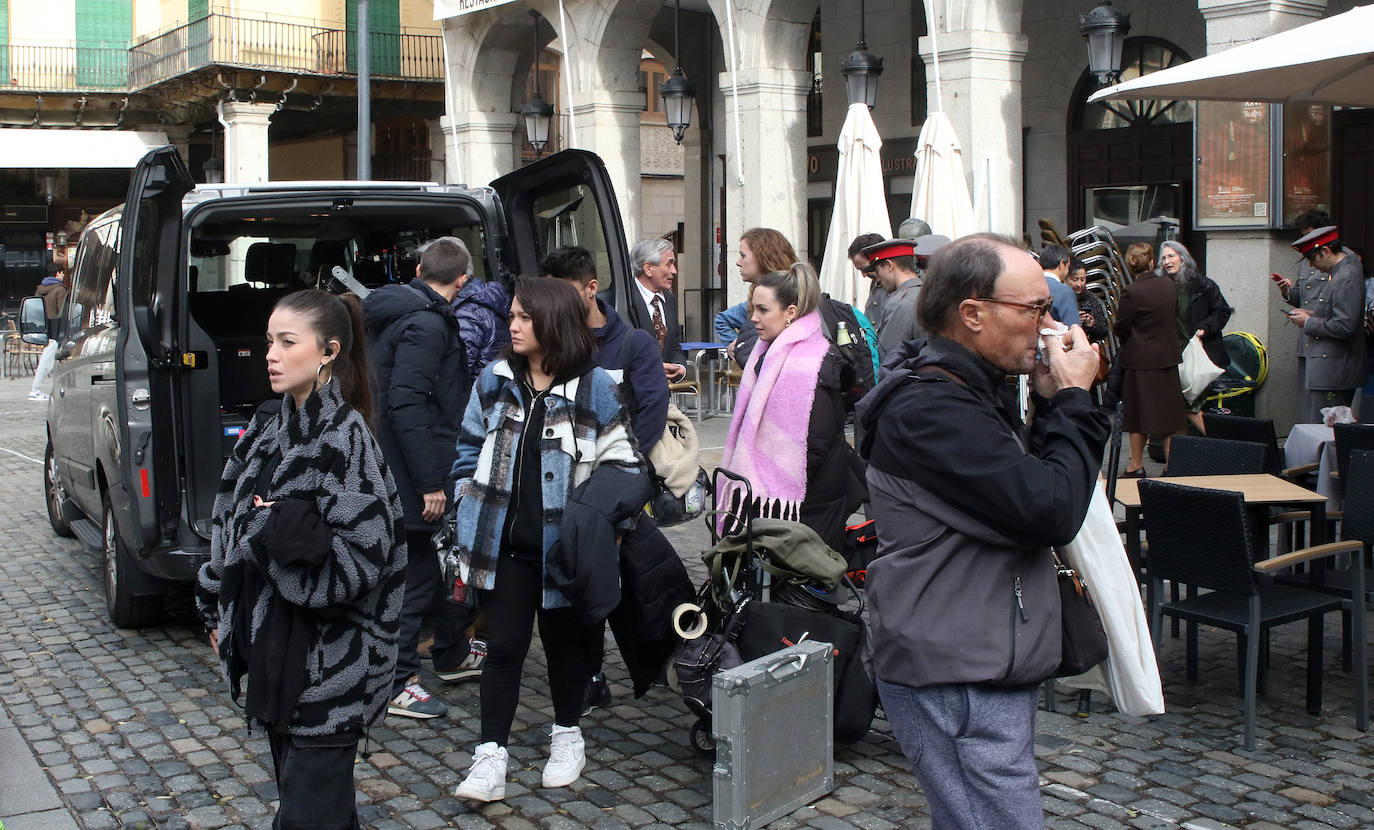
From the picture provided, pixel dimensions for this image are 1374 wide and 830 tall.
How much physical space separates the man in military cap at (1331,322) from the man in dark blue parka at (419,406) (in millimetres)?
6185

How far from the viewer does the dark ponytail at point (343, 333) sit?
3.55 metres

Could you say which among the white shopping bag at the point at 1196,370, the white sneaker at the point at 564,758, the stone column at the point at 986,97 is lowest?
the white sneaker at the point at 564,758

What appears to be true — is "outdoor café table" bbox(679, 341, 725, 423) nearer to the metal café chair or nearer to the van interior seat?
the van interior seat

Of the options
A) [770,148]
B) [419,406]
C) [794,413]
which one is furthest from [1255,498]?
[770,148]

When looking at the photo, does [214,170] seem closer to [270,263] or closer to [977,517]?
[270,263]

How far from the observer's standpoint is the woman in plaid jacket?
177 inches

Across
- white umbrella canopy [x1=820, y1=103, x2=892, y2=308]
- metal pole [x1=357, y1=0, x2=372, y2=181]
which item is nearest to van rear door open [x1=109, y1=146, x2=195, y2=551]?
white umbrella canopy [x1=820, y1=103, x2=892, y2=308]

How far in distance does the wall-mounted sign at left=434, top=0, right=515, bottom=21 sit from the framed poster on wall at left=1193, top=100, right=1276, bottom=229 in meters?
10.3

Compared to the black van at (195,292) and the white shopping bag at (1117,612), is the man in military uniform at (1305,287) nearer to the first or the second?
the black van at (195,292)

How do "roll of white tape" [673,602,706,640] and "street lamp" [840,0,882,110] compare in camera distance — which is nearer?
"roll of white tape" [673,602,706,640]

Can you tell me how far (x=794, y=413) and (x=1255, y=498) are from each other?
1823 mm

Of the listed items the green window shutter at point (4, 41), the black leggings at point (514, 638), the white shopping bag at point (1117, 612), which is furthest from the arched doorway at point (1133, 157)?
the green window shutter at point (4, 41)

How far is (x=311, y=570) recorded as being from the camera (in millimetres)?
3336

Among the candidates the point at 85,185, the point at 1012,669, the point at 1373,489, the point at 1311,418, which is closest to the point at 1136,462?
the point at 1311,418
